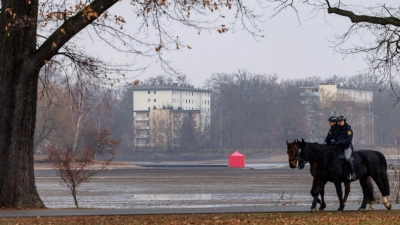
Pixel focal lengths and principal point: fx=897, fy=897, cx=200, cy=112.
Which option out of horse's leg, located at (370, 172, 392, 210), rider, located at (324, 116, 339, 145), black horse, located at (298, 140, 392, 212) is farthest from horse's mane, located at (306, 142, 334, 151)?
horse's leg, located at (370, 172, 392, 210)

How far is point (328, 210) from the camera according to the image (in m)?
24.2

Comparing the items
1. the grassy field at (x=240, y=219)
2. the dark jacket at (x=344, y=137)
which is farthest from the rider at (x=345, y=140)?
the grassy field at (x=240, y=219)

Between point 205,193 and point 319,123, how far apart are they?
10779cm

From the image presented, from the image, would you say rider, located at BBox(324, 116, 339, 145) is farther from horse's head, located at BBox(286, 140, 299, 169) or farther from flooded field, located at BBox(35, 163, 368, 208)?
flooded field, located at BBox(35, 163, 368, 208)

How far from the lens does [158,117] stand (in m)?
160

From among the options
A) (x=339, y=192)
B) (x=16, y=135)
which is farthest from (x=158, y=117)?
(x=339, y=192)

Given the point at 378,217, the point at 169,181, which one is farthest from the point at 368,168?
the point at 169,181

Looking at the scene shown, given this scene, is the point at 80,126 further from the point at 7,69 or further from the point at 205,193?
the point at 7,69

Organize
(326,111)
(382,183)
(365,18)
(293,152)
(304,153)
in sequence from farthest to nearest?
(326,111)
(365,18)
(382,183)
(304,153)
(293,152)

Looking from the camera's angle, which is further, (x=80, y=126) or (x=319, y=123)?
(x=319, y=123)

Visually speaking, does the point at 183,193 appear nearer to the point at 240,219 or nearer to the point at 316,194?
the point at 316,194

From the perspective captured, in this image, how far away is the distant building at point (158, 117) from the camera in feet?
492

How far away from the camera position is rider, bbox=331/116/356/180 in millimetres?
23203

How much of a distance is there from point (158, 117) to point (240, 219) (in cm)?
13909
